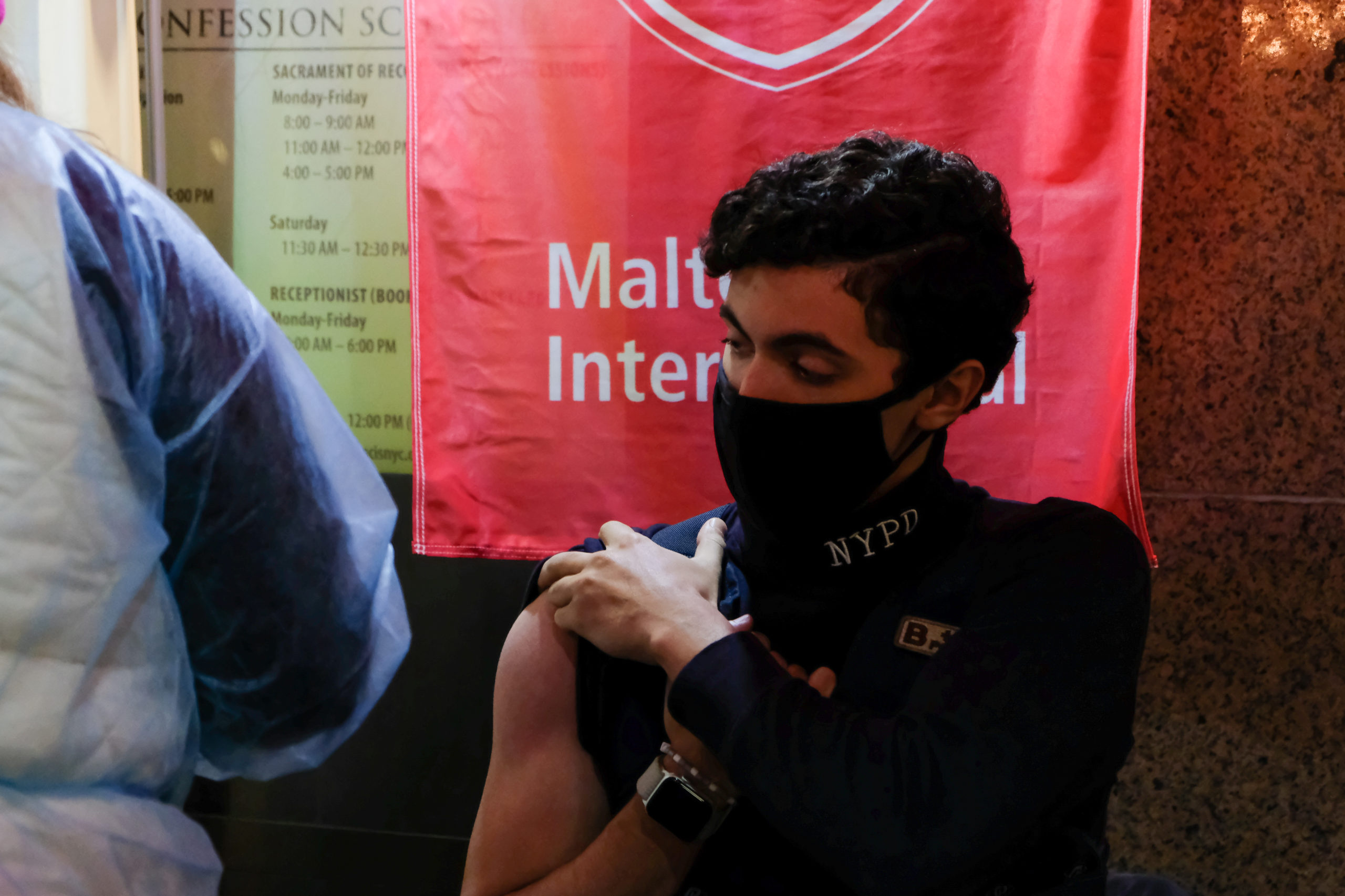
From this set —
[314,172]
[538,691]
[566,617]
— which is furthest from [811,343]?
[314,172]

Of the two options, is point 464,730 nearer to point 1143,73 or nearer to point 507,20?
point 507,20

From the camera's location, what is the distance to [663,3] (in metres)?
1.99

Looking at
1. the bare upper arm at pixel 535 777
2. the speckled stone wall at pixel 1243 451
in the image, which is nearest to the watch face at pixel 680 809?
the bare upper arm at pixel 535 777

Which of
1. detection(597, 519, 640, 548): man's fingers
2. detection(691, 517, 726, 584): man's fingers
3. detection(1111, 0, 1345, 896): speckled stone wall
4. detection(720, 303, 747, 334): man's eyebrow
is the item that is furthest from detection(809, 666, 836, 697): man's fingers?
detection(1111, 0, 1345, 896): speckled stone wall

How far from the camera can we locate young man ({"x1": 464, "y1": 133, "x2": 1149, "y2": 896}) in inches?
37.8

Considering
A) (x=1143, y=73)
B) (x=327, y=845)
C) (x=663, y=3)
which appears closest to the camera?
(x=1143, y=73)

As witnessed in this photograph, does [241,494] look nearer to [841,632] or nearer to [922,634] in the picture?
[841,632]

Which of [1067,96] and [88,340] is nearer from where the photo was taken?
[88,340]

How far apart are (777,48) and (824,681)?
1.39 m

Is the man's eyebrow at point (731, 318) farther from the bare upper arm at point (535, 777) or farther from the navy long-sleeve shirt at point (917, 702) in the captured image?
the bare upper arm at point (535, 777)

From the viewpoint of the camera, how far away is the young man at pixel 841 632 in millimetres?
961

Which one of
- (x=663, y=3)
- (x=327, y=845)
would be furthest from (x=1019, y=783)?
(x=327, y=845)

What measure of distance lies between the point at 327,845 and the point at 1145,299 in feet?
7.91

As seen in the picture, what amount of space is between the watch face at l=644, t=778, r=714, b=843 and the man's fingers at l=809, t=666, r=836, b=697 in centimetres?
19
